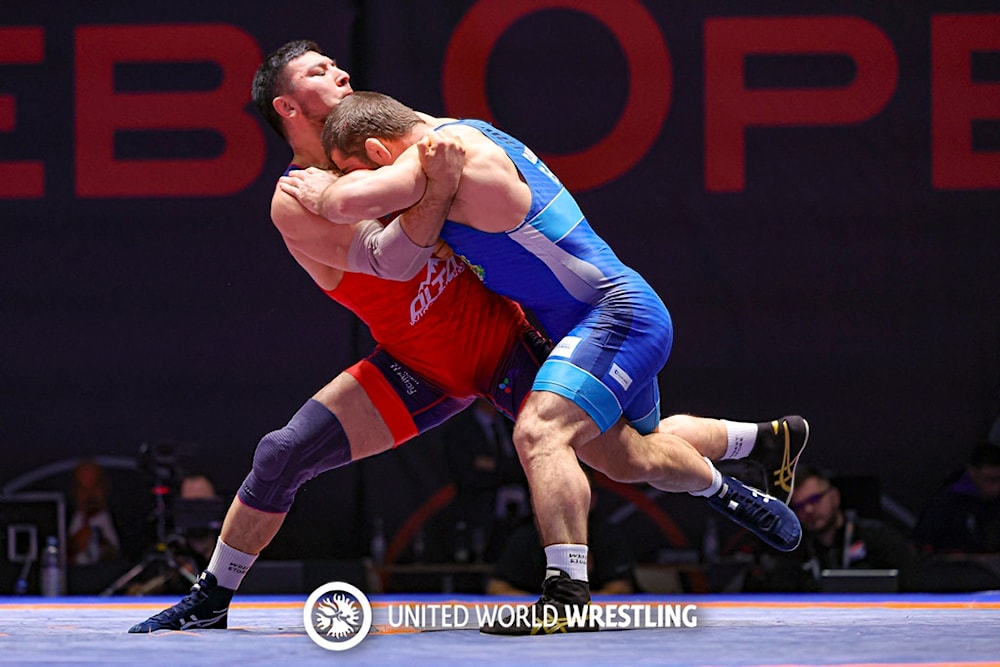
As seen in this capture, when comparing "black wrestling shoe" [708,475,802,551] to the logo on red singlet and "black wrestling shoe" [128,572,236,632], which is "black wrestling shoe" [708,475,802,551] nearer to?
the logo on red singlet

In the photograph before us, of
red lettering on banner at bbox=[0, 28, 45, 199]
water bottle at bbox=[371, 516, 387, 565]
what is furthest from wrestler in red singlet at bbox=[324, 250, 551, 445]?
red lettering on banner at bbox=[0, 28, 45, 199]

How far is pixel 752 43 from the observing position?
7.41 meters

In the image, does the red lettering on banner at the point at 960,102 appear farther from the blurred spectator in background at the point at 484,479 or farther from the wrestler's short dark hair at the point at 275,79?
the wrestler's short dark hair at the point at 275,79

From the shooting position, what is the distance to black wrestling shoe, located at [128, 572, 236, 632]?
11.8 feet

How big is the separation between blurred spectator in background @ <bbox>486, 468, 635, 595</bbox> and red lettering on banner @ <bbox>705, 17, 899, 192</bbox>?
1.99 meters

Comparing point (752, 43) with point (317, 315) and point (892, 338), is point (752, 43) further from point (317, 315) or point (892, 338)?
point (317, 315)

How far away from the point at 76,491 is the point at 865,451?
13.7 ft

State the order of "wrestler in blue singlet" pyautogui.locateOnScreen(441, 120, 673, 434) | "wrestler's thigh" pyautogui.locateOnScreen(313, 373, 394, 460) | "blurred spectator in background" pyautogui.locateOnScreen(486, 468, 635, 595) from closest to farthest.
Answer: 1. "wrestler in blue singlet" pyautogui.locateOnScreen(441, 120, 673, 434)
2. "wrestler's thigh" pyautogui.locateOnScreen(313, 373, 394, 460)
3. "blurred spectator in background" pyautogui.locateOnScreen(486, 468, 635, 595)

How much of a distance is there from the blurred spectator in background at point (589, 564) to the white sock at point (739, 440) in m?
2.06

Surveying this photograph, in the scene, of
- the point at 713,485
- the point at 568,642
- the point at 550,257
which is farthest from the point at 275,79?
the point at 568,642

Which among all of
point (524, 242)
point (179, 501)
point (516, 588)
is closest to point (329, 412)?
point (524, 242)

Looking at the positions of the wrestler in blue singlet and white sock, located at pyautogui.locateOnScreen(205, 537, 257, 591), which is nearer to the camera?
the wrestler in blue singlet

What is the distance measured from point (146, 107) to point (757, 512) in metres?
4.84

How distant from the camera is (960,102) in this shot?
7.34 meters
